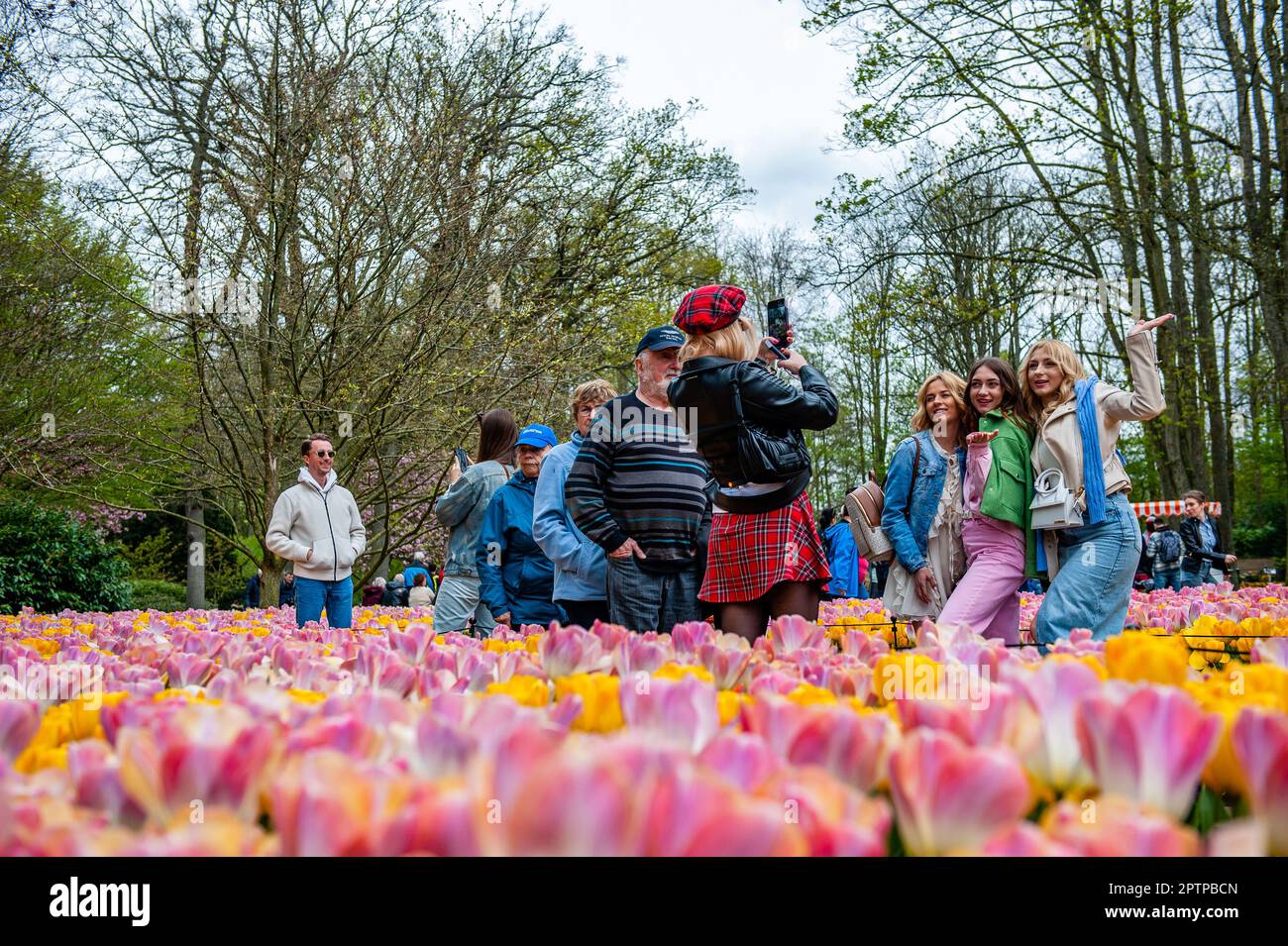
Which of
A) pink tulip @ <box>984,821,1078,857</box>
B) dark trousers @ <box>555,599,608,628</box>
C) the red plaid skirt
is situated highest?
the red plaid skirt

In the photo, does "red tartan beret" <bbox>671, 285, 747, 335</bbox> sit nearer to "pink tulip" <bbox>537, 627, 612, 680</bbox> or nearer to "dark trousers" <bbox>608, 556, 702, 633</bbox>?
"dark trousers" <bbox>608, 556, 702, 633</bbox>

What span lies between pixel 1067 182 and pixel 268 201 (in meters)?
13.1

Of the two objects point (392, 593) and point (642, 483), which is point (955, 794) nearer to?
point (642, 483)

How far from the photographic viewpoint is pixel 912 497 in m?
5.09

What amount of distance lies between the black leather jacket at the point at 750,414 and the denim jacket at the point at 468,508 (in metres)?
2.49

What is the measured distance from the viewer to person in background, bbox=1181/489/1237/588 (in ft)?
40.6

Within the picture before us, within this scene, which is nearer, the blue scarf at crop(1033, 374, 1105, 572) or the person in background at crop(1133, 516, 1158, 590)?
the blue scarf at crop(1033, 374, 1105, 572)

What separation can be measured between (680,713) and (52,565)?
13.8 m

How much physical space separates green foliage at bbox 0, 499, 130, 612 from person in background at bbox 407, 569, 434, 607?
371cm

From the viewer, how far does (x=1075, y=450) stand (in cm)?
437

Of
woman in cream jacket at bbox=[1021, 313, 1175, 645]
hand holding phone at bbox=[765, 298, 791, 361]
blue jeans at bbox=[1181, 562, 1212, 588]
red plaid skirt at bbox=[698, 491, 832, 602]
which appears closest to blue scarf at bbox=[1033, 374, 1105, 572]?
woman in cream jacket at bbox=[1021, 313, 1175, 645]

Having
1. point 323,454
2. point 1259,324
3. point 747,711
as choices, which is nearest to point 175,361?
point 323,454

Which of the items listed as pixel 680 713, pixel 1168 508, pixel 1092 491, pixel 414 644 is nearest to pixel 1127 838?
pixel 680 713
